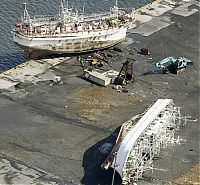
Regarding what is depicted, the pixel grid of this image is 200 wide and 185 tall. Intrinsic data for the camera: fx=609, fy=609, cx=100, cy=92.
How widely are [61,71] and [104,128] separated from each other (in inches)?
456

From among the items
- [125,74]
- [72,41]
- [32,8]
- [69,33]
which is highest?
[69,33]

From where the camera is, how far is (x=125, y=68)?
59.3 m

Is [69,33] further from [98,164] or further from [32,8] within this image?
[32,8]

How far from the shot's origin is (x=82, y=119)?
2080 inches

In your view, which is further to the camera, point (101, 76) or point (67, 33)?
point (67, 33)

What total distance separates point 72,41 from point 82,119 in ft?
44.1

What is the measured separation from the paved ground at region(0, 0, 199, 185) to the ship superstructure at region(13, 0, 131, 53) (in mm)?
2041

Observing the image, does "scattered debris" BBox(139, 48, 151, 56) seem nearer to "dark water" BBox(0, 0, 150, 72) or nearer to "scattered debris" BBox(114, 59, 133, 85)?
"scattered debris" BBox(114, 59, 133, 85)

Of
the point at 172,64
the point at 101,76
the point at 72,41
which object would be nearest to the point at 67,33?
the point at 72,41

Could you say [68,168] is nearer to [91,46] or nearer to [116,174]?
[116,174]

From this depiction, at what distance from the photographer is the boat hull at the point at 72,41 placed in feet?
204

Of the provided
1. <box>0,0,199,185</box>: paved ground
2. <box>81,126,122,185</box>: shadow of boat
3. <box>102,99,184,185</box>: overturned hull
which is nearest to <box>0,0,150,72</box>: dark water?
<box>0,0,199,185</box>: paved ground

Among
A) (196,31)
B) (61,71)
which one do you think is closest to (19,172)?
(61,71)

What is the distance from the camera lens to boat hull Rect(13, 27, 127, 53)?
204 feet
